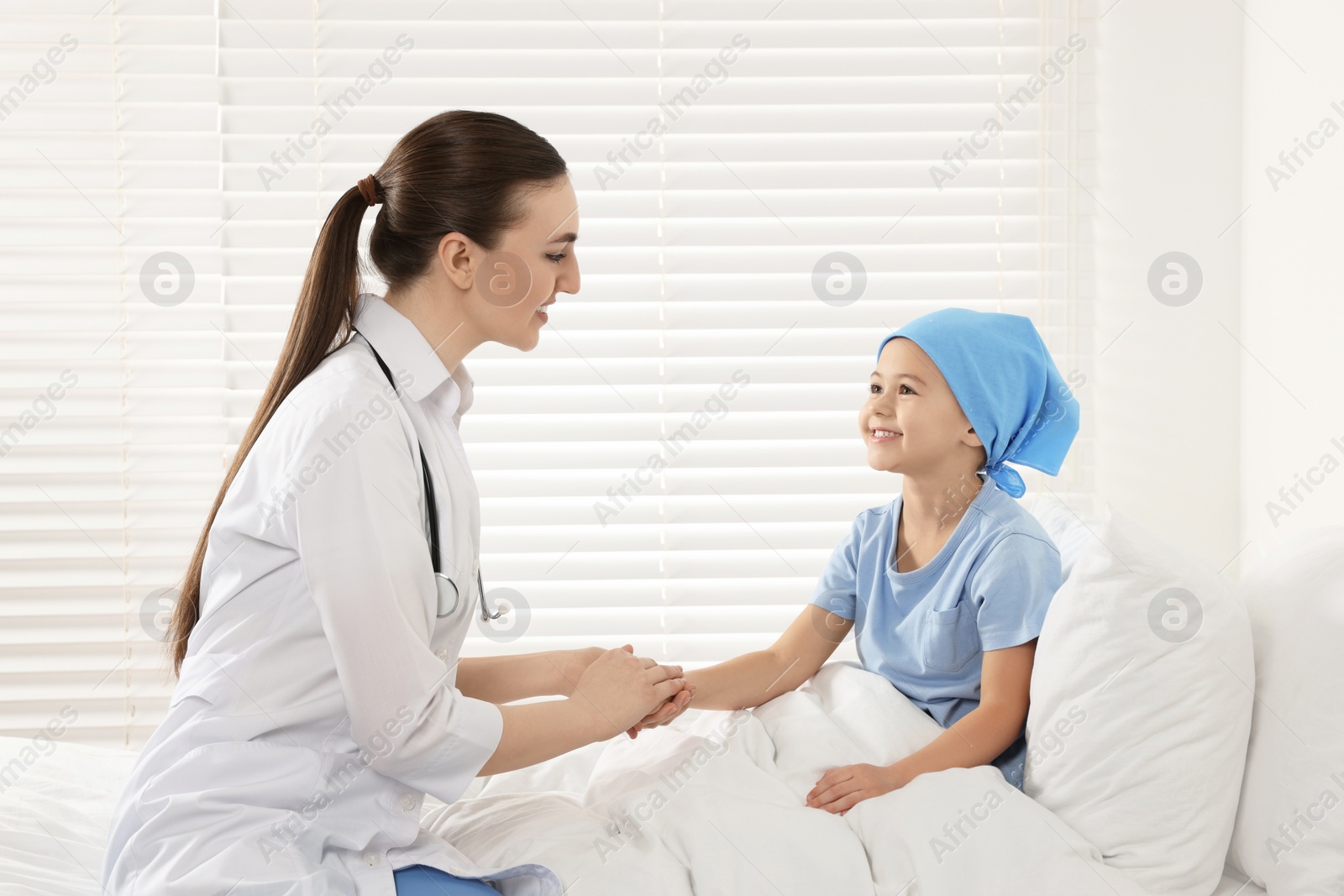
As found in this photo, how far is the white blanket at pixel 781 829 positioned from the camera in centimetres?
108

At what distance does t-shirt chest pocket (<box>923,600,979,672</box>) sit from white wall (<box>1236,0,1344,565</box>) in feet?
2.58

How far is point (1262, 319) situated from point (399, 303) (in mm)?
1785

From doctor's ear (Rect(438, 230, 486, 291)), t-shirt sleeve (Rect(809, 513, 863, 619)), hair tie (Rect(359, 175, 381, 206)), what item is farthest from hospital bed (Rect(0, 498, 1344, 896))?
hair tie (Rect(359, 175, 381, 206))

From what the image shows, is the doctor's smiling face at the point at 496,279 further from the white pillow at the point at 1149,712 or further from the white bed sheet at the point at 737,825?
the white pillow at the point at 1149,712

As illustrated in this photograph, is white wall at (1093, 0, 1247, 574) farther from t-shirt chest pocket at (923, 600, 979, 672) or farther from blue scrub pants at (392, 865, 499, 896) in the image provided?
blue scrub pants at (392, 865, 499, 896)

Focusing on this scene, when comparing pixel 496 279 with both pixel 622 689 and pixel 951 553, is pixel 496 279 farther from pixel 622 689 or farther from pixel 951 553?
pixel 951 553

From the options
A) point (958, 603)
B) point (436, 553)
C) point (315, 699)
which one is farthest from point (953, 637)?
point (315, 699)

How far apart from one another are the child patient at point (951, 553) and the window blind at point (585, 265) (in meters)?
0.58

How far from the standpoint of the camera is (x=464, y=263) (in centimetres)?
128

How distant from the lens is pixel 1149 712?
116cm

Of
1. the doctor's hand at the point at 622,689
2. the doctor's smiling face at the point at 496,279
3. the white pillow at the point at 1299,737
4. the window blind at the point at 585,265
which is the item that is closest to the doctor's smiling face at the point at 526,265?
the doctor's smiling face at the point at 496,279

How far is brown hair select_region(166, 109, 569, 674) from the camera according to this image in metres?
1.26

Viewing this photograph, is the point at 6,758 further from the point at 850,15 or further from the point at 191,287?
the point at 850,15

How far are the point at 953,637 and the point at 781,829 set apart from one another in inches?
18.7
